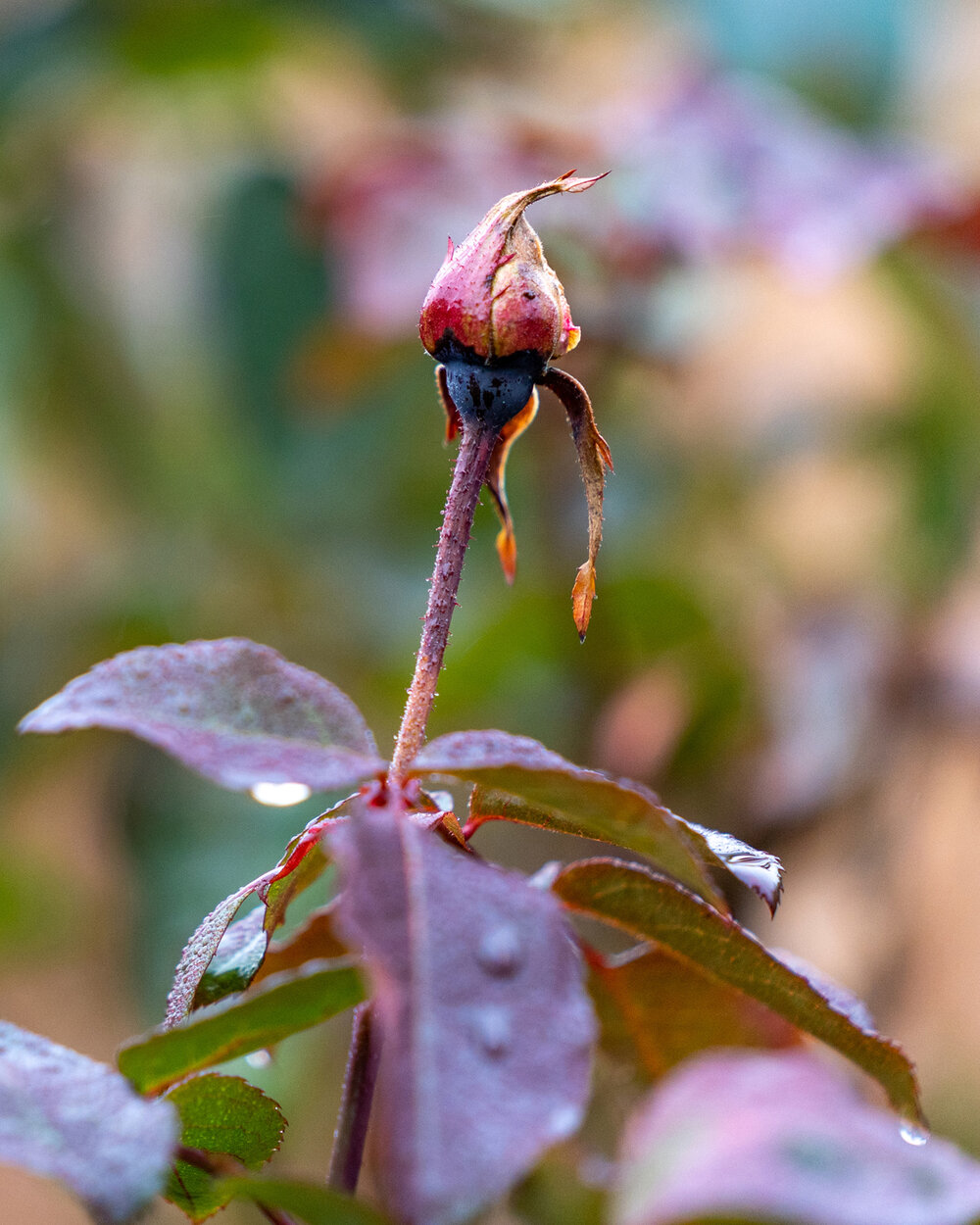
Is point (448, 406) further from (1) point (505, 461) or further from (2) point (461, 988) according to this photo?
(2) point (461, 988)

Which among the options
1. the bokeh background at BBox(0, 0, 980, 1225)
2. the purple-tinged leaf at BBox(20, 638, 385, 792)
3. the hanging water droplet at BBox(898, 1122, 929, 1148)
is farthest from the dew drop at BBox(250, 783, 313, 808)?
the bokeh background at BBox(0, 0, 980, 1225)

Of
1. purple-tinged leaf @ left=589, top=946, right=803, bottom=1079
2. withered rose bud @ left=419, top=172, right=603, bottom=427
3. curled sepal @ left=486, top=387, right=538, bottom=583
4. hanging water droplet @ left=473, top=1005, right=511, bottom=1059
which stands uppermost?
withered rose bud @ left=419, top=172, right=603, bottom=427

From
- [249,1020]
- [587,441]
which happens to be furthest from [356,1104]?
[587,441]

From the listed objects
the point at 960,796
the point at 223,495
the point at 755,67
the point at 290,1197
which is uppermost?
the point at 755,67

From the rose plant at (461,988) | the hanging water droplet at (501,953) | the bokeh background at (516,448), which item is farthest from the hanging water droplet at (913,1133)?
the bokeh background at (516,448)

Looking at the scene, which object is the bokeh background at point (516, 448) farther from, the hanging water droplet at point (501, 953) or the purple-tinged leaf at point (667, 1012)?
the hanging water droplet at point (501, 953)

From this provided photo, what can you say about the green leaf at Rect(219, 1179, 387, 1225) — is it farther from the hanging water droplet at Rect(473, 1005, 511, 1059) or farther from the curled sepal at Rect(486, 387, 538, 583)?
the curled sepal at Rect(486, 387, 538, 583)

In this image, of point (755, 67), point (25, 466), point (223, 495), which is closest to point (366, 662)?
point (223, 495)

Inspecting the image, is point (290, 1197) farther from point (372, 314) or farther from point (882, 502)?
point (882, 502)
